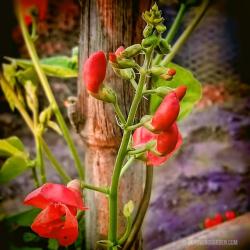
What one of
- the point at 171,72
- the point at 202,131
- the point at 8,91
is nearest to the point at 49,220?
the point at 171,72

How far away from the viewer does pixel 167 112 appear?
455 mm

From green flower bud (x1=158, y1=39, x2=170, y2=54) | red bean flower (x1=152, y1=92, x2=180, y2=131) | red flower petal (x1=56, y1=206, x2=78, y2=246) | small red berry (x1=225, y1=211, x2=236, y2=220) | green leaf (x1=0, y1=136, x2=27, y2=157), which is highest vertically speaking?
green flower bud (x1=158, y1=39, x2=170, y2=54)

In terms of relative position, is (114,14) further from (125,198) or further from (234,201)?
(234,201)

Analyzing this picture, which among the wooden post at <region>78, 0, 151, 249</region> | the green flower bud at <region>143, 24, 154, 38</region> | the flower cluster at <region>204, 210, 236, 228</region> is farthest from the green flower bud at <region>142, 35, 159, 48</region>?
the flower cluster at <region>204, 210, 236, 228</region>

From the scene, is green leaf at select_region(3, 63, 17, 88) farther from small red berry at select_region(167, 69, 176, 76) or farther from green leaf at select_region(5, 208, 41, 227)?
small red berry at select_region(167, 69, 176, 76)

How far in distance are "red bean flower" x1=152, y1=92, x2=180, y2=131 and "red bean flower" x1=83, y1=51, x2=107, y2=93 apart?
0.07 metres

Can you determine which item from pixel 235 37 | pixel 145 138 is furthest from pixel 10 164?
pixel 235 37

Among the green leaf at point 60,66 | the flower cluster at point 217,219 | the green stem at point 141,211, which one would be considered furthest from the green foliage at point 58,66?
the flower cluster at point 217,219

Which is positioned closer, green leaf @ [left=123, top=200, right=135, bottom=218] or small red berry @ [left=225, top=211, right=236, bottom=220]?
green leaf @ [left=123, top=200, right=135, bottom=218]

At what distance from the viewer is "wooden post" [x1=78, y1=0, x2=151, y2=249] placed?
0.58m

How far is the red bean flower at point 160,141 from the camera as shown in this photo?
480mm

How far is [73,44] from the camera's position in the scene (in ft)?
4.00

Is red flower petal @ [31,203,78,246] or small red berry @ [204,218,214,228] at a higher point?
red flower petal @ [31,203,78,246]

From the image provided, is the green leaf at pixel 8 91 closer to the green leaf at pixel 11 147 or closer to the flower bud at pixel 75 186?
the green leaf at pixel 11 147
